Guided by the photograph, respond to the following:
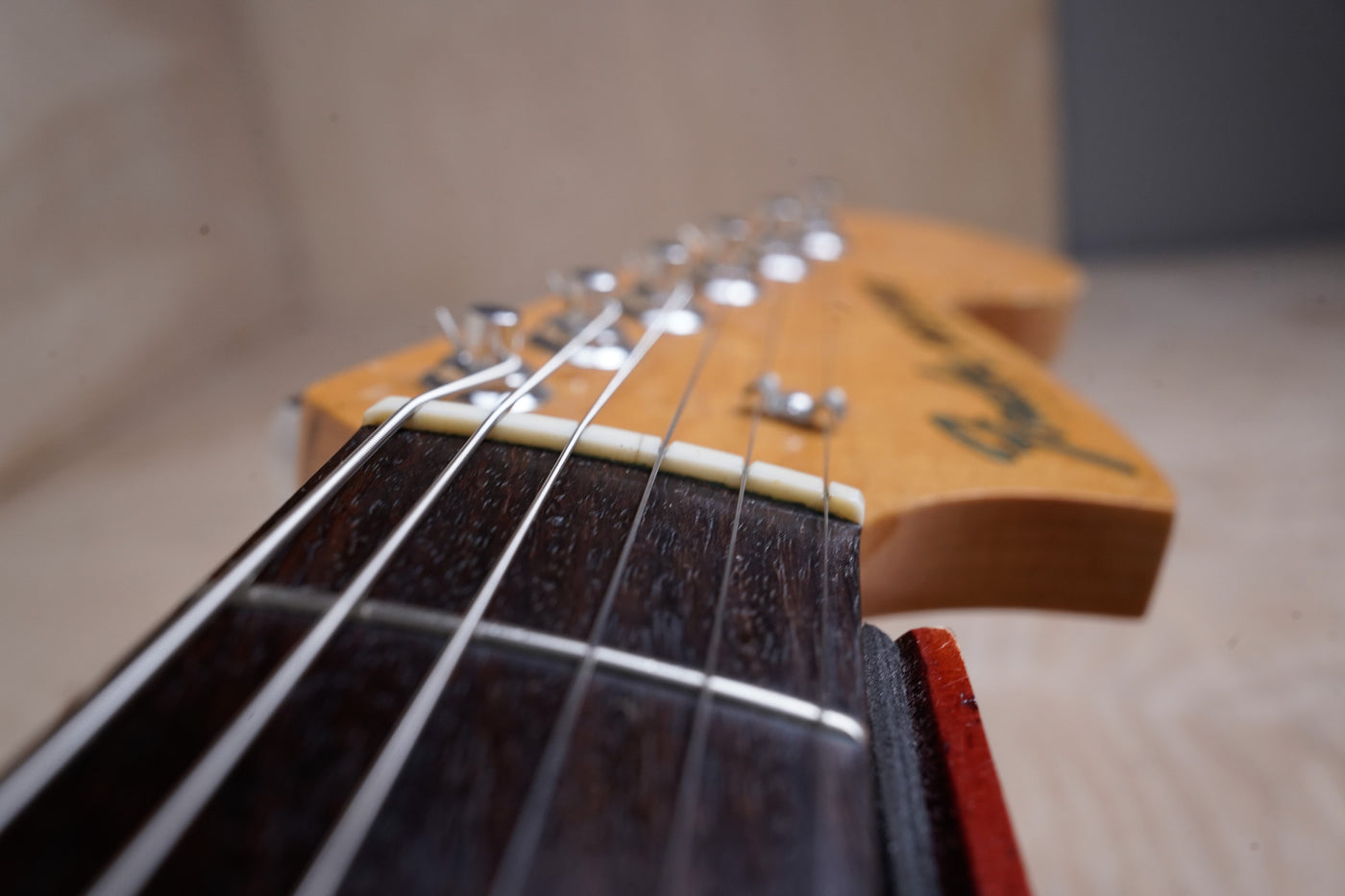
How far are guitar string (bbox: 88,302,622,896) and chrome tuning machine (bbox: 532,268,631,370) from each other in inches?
12.2

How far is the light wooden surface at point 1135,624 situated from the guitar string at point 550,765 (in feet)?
0.71

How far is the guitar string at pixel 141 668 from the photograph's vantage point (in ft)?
0.64

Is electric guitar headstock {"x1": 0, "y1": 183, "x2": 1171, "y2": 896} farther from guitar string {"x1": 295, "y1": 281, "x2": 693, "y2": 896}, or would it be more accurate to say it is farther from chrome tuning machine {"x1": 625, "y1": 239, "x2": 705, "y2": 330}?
chrome tuning machine {"x1": 625, "y1": 239, "x2": 705, "y2": 330}

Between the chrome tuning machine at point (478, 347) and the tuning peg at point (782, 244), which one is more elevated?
the chrome tuning machine at point (478, 347)

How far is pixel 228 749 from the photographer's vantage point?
0.21 meters

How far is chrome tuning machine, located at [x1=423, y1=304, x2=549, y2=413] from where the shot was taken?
526 millimetres

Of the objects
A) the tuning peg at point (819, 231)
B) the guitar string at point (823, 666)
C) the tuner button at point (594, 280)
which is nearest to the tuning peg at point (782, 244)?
the tuning peg at point (819, 231)

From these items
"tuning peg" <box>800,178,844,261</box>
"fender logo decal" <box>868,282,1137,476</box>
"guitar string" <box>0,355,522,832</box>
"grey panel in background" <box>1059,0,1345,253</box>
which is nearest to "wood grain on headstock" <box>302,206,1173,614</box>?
"fender logo decal" <box>868,282,1137,476</box>

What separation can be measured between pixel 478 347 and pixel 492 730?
0.34 metres

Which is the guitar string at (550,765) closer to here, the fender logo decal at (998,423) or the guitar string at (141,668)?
the guitar string at (141,668)

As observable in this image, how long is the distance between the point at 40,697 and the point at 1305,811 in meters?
0.70

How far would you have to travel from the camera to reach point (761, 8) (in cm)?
215

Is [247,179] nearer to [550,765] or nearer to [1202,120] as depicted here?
[550,765]

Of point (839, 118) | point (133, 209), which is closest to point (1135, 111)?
point (839, 118)
